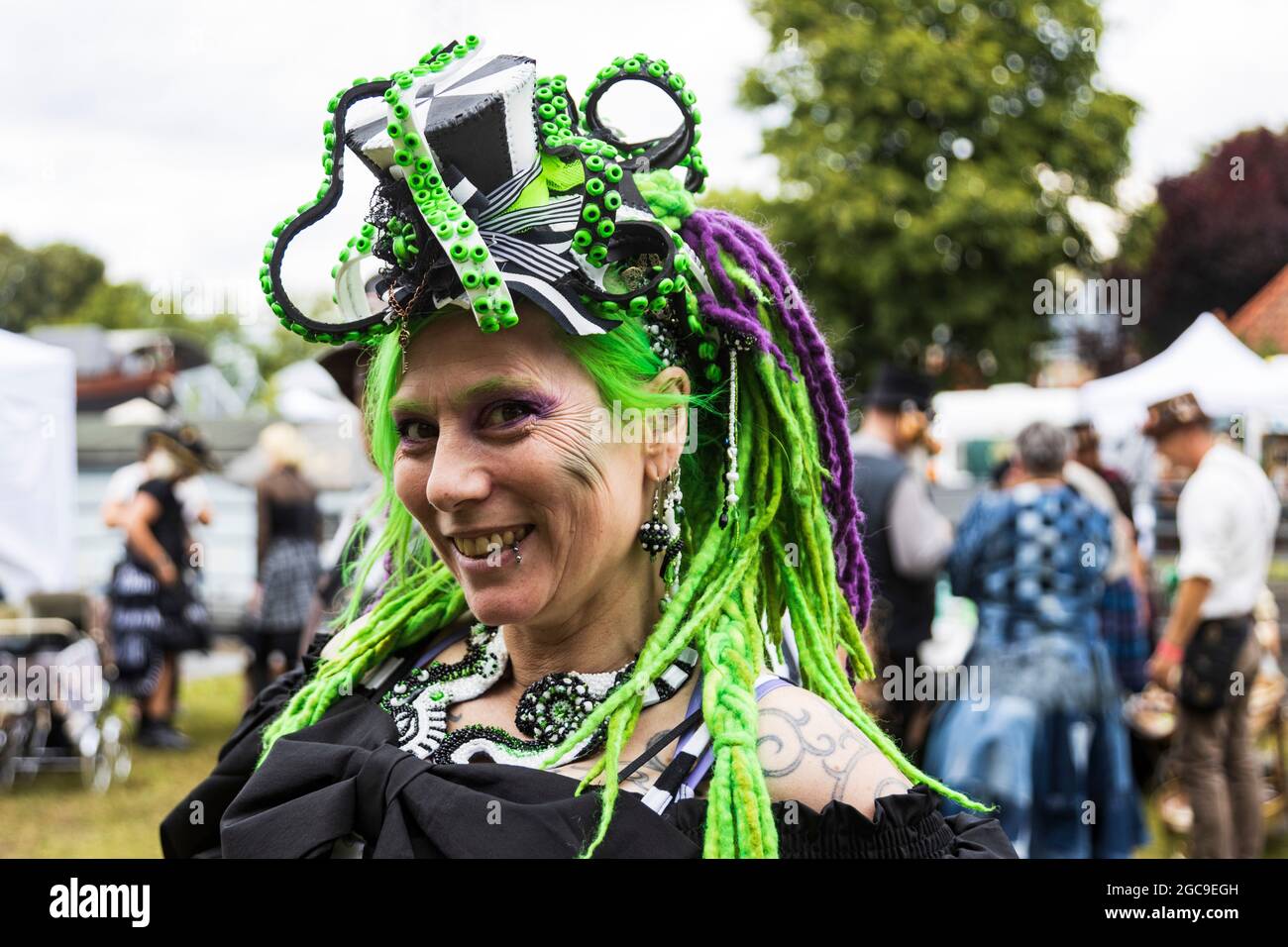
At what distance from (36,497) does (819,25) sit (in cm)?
1704

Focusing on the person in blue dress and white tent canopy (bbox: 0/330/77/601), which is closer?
the person in blue dress

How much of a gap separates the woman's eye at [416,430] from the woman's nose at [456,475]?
0.22 feet

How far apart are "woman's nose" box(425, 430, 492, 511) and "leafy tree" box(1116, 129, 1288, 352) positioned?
97.6 ft

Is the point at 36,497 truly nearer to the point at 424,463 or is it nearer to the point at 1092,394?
the point at 424,463

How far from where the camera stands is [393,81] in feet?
5.16

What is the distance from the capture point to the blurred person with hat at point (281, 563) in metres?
7.25

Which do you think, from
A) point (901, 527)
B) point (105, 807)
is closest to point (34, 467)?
point (105, 807)

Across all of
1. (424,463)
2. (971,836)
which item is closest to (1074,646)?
(971,836)

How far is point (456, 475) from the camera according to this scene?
1.55 meters

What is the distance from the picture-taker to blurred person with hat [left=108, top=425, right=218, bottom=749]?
25.4 feet

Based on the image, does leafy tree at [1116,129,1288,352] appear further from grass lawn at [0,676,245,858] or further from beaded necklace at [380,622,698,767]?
beaded necklace at [380,622,698,767]

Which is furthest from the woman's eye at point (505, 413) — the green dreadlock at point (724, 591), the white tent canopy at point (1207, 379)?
the white tent canopy at point (1207, 379)

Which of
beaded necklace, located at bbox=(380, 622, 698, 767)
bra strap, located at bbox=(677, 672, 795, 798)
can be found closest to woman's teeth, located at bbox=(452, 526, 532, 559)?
beaded necklace, located at bbox=(380, 622, 698, 767)

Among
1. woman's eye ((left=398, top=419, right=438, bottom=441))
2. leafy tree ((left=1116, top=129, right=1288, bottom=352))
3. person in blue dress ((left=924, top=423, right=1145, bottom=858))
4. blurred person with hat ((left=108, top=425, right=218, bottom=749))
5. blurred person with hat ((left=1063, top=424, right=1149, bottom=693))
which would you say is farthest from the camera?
leafy tree ((left=1116, top=129, right=1288, bottom=352))
